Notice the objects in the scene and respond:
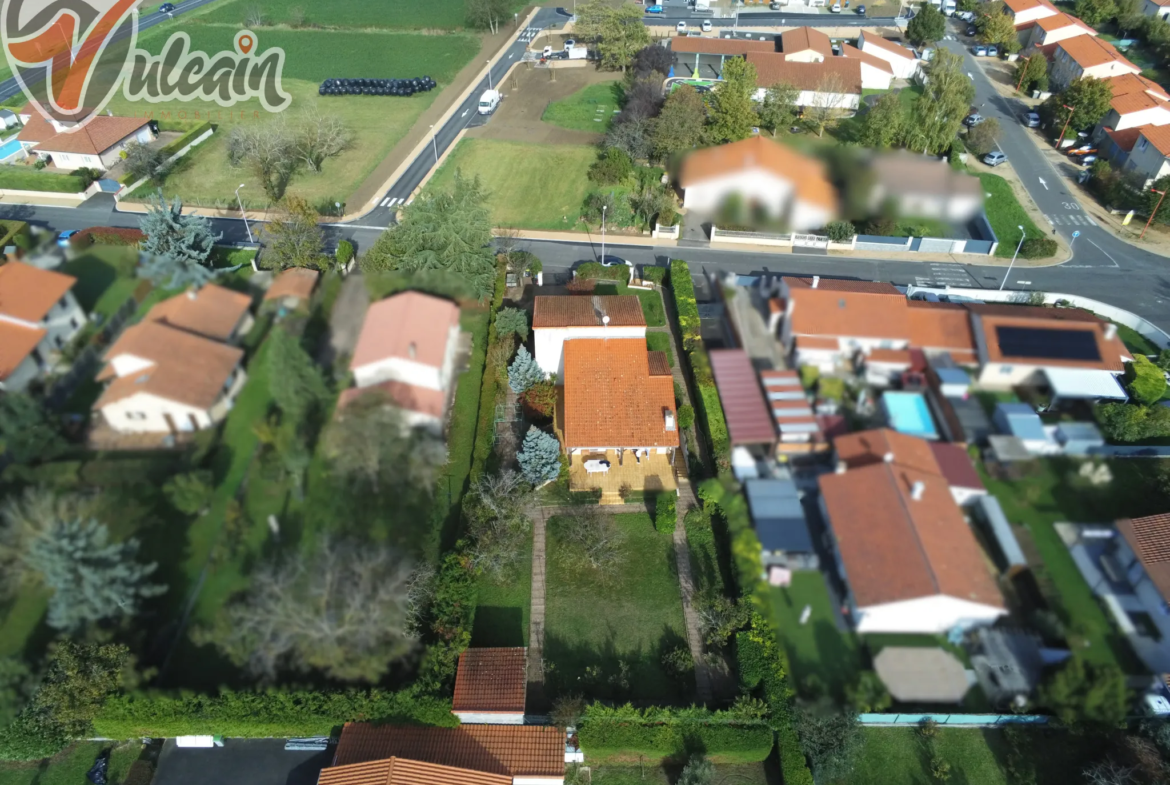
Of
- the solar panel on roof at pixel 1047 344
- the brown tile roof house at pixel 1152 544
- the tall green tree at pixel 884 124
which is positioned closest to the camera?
the brown tile roof house at pixel 1152 544

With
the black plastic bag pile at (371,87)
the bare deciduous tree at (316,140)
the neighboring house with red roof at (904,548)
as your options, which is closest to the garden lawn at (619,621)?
the neighboring house with red roof at (904,548)

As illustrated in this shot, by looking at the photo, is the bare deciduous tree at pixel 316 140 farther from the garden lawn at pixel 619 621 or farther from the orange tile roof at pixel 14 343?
the orange tile roof at pixel 14 343

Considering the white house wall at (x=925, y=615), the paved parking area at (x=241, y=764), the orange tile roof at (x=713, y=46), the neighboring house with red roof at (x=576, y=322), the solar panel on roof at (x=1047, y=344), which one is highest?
the solar panel on roof at (x=1047, y=344)

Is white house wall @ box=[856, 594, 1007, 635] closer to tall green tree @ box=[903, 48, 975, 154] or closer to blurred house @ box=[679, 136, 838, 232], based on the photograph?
blurred house @ box=[679, 136, 838, 232]

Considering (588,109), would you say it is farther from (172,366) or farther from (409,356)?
(172,366)

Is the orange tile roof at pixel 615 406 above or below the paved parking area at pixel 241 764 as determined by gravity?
above

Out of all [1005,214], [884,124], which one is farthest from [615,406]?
[1005,214]

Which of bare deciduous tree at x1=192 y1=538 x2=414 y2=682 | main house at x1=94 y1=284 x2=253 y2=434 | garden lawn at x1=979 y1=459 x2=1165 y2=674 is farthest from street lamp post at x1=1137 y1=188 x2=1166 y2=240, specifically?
main house at x1=94 y1=284 x2=253 y2=434
